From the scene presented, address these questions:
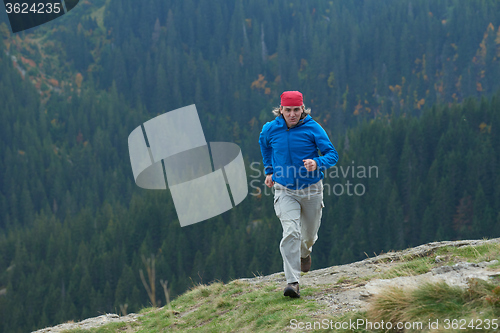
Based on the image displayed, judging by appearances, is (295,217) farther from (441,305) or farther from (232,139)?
(232,139)

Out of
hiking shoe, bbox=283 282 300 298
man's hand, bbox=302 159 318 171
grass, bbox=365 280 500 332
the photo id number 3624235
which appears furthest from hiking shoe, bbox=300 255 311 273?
the photo id number 3624235

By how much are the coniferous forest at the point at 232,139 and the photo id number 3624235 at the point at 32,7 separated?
6.68 m

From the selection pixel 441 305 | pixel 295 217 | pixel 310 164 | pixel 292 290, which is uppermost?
pixel 310 164

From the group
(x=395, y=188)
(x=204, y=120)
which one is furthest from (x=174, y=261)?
(x=204, y=120)

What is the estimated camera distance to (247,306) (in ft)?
25.5

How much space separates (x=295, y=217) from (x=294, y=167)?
656 mm

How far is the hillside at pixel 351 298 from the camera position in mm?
5273

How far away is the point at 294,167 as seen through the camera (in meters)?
7.33

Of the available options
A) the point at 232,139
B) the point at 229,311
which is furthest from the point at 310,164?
the point at 232,139

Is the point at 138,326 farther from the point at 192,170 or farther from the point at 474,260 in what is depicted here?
the point at 192,170

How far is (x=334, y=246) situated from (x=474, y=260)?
83.0 metres

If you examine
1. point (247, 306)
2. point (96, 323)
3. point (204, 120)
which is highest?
point (247, 306)

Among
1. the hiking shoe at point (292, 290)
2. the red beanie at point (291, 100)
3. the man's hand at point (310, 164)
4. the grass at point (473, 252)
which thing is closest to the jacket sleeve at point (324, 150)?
the man's hand at point (310, 164)

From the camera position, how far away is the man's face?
23.7ft
